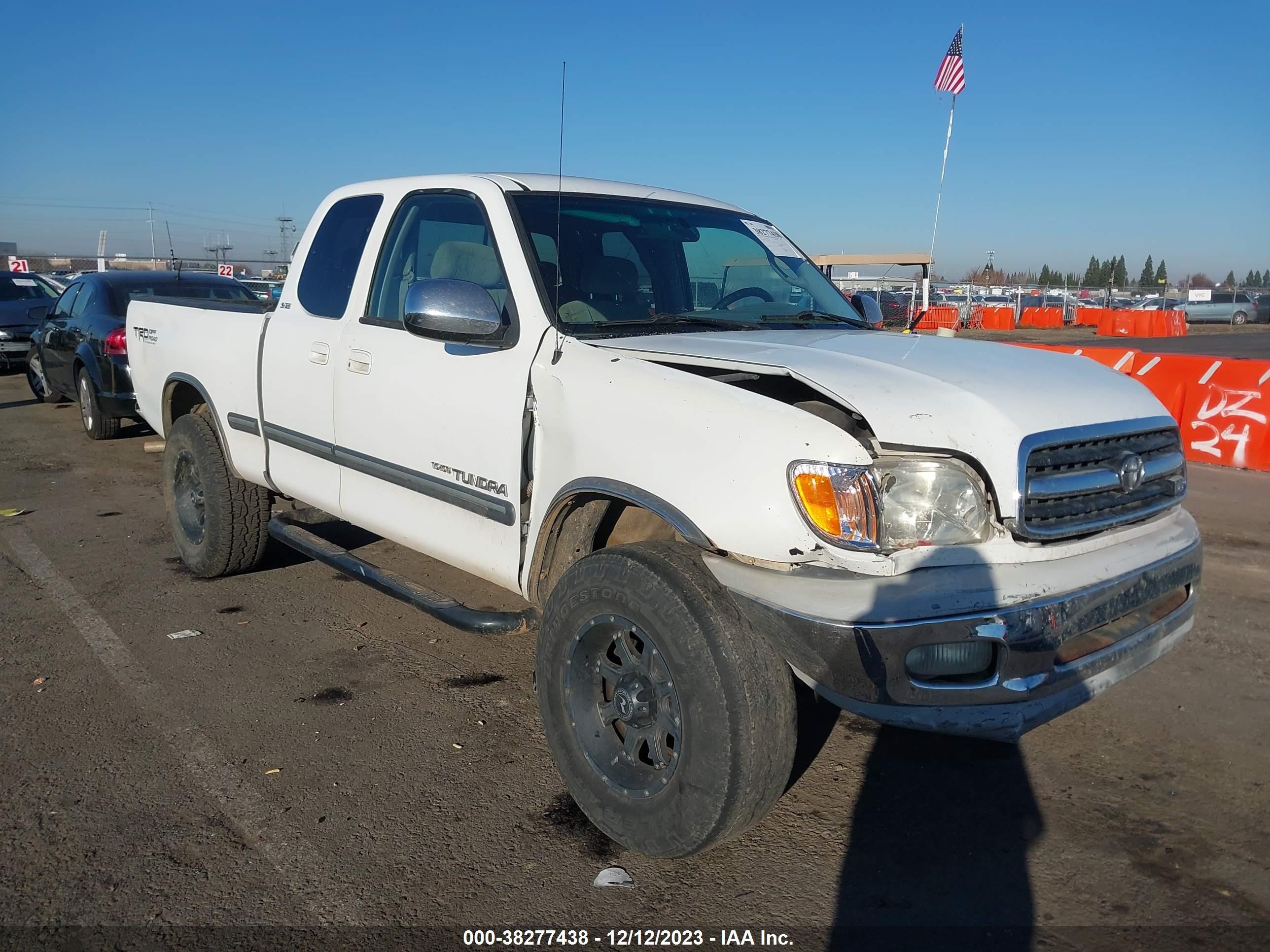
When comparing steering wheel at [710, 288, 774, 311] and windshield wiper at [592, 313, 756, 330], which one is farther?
steering wheel at [710, 288, 774, 311]

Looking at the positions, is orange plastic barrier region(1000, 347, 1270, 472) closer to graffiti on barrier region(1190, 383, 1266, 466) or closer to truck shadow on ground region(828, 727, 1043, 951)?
graffiti on barrier region(1190, 383, 1266, 466)

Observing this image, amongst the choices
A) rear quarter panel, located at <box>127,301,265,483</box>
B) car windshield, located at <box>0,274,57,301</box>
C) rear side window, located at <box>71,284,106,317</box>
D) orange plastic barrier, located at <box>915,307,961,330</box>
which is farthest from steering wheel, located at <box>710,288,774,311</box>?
orange plastic barrier, located at <box>915,307,961,330</box>

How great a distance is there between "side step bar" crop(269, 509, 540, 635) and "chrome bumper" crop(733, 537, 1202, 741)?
3.89 feet

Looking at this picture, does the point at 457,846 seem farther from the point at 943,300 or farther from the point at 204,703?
the point at 943,300

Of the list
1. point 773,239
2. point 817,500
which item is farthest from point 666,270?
point 817,500

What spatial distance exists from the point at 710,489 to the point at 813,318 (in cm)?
173

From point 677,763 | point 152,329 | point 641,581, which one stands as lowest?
point 677,763

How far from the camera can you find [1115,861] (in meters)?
3.02

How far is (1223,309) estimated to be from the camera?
42344mm

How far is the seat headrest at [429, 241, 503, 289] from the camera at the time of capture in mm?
3850

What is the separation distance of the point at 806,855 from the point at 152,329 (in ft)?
16.2

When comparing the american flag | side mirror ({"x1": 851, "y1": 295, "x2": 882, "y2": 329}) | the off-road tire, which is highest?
the american flag

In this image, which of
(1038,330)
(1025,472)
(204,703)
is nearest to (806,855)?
(1025,472)

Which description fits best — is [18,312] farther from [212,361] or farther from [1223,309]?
[1223,309]
